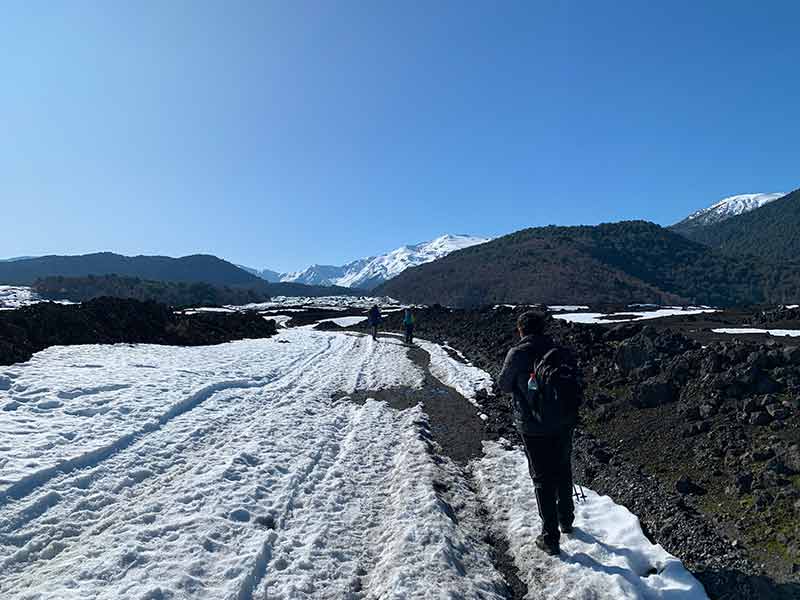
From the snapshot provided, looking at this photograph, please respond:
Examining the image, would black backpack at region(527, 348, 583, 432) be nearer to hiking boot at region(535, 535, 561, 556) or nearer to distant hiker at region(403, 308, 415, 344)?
hiking boot at region(535, 535, 561, 556)

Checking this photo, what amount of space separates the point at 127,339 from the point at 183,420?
14.1 meters

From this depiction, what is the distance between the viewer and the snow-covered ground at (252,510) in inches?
204

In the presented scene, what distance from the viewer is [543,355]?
5852mm

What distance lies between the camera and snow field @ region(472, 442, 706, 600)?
5.12 m

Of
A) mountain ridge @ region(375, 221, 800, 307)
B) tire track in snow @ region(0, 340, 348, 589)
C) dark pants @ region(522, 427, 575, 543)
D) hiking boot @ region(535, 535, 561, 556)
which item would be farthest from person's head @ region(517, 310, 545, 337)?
mountain ridge @ region(375, 221, 800, 307)

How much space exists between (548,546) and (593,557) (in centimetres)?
50

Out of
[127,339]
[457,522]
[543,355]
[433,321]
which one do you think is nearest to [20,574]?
[457,522]

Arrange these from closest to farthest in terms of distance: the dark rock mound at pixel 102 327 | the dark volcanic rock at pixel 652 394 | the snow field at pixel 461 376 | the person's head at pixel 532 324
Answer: the person's head at pixel 532 324 < the dark volcanic rock at pixel 652 394 < the snow field at pixel 461 376 < the dark rock mound at pixel 102 327

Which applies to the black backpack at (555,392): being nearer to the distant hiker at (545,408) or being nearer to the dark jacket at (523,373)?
the distant hiker at (545,408)

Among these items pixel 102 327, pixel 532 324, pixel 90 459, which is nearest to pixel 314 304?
pixel 102 327

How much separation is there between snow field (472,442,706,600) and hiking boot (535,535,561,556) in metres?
0.06

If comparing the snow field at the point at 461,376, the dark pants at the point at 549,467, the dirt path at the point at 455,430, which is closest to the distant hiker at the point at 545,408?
the dark pants at the point at 549,467

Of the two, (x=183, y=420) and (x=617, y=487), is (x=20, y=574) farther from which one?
(x=617, y=487)

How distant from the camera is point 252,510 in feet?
22.3
